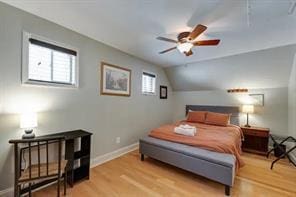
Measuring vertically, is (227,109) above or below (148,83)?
below

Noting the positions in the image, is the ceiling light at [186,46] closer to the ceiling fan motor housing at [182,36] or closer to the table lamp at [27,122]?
the ceiling fan motor housing at [182,36]

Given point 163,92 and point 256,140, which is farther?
point 163,92

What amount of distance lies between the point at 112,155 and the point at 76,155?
3.51 feet

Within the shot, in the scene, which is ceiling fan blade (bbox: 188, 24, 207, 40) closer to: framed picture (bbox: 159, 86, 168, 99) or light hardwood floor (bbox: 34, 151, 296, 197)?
light hardwood floor (bbox: 34, 151, 296, 197)

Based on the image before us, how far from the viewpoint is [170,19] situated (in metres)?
2.25

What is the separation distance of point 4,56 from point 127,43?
1.98 metres

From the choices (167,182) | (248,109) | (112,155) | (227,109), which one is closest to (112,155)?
(112,155)

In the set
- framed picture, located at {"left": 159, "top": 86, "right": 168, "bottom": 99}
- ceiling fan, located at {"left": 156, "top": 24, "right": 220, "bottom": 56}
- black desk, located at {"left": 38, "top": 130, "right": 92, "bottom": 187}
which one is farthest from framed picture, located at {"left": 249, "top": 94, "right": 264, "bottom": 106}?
black desk, located at {"left": 38, "top": 130, "right": 92, "bottom": 187}

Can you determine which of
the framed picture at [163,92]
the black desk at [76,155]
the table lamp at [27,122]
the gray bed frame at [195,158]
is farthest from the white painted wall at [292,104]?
the table lamp at [27,122]

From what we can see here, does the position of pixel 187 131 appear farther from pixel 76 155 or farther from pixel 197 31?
pixel 76 155

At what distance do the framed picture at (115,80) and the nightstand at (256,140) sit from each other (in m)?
3.28

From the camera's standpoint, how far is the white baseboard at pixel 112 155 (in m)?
A: 3.10

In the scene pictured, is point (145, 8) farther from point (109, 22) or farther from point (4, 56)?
point (4, 56)

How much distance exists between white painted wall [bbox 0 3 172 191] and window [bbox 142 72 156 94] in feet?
0.58
